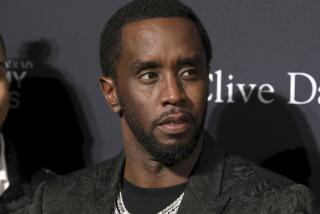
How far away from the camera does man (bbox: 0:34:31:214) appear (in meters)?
1.51

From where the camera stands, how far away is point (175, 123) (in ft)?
3.88

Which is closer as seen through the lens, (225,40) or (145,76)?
(145,76)

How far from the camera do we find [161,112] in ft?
3.89

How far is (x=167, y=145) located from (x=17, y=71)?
0.78 metres

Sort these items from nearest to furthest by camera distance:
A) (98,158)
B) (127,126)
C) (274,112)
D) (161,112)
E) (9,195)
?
1. (161,112)
2. (127,126)
3. (9,195)
4. (274,112)
5. (98,158)

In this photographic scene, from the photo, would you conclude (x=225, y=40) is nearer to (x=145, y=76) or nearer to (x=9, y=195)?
(x=145, y=76)

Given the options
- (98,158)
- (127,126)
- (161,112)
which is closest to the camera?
(161,112)

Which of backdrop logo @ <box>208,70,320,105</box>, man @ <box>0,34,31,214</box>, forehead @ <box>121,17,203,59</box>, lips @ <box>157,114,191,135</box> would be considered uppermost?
forehead @ <box>121,17,203,59</box>

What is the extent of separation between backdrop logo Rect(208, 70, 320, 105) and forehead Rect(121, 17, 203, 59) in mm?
428

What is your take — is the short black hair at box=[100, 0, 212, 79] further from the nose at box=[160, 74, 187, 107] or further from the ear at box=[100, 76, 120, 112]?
the nose at box=[160, 74, 187, 107]

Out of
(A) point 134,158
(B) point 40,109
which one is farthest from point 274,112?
(B) point 40,109

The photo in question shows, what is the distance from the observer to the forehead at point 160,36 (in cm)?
120

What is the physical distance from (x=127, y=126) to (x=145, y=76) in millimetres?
133

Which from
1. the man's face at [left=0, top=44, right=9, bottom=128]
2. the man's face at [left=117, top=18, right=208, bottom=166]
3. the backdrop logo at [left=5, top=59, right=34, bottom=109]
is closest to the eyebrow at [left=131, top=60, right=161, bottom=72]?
the man's face at [left=117, top=18, right=208, bottom=166]
